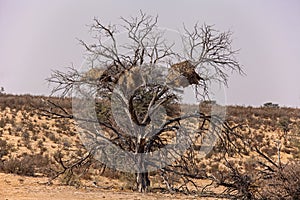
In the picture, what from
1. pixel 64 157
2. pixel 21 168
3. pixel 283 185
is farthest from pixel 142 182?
pixel 64 157

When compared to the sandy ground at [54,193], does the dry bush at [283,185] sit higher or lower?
higher

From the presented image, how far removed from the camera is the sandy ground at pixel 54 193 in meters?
12.0

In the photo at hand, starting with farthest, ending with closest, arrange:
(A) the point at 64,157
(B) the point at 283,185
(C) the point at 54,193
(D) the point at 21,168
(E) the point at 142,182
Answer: (A) the point at 64,157, (D) the point at 21,168, (E) the point at 142,182, (C) the point at 54,193, (B) the point at 283,185

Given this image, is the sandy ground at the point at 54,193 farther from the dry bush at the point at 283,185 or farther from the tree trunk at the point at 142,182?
the dry bush at the point at 283,185

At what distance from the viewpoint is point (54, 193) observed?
12648 mm

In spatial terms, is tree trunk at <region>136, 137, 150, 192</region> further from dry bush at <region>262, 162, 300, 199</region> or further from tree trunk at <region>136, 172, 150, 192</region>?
dry bush at <region>262, 162, 300, 199</region>

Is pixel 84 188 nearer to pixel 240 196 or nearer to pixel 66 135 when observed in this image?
pixel 240 196

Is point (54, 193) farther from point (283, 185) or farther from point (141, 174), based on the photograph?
point (283, 185)

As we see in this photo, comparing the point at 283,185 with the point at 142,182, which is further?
the point at 142,182

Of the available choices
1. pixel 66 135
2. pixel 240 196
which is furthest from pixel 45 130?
pixel 240 196

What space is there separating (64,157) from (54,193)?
10287mm

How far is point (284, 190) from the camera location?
29.3ft

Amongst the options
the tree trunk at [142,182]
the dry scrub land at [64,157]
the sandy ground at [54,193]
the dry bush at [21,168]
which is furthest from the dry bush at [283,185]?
the dry bush at [21,168]

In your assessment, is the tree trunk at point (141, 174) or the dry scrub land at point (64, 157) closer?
the dry scrub land at point (64, 157)
